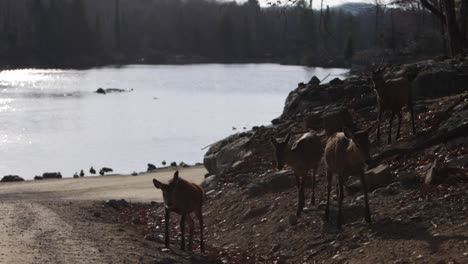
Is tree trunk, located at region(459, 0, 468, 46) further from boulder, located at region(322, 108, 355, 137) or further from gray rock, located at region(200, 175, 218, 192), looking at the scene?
gray rock, located at region(200, 175, 218, 192)

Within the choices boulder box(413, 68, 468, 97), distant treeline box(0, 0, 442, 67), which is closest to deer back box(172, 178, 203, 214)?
boulder box(413, 68, 468, 97)

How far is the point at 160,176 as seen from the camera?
1057 inches

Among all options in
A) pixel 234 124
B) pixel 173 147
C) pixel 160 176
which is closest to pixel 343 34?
pixel 234 124

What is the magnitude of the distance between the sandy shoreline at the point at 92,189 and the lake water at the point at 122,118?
A: 5.96 m

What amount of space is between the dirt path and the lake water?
36.3ft

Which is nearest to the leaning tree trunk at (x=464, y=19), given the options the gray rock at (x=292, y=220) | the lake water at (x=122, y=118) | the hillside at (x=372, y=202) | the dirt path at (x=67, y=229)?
the hillside at (x=372, y=202)

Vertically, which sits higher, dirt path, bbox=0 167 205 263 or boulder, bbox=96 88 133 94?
boulder, bbox=96 88 133 94

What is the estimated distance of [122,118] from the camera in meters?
57.9

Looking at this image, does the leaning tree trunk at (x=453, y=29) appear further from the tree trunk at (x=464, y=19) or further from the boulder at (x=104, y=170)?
the boulder at (x=104, y=170)

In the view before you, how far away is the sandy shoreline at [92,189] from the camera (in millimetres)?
21062

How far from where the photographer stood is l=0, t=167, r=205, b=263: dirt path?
443 inches

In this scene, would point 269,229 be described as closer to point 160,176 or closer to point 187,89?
point 160,176

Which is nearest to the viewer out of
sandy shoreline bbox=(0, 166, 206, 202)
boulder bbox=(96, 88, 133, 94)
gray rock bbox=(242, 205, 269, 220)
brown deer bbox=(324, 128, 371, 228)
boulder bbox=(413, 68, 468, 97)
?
brown deer bbox=(324, 128, 371, 228)

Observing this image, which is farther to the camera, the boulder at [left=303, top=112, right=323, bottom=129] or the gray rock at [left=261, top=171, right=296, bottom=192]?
the boulder at [left=303, top=112, right=323, bottom=129]
